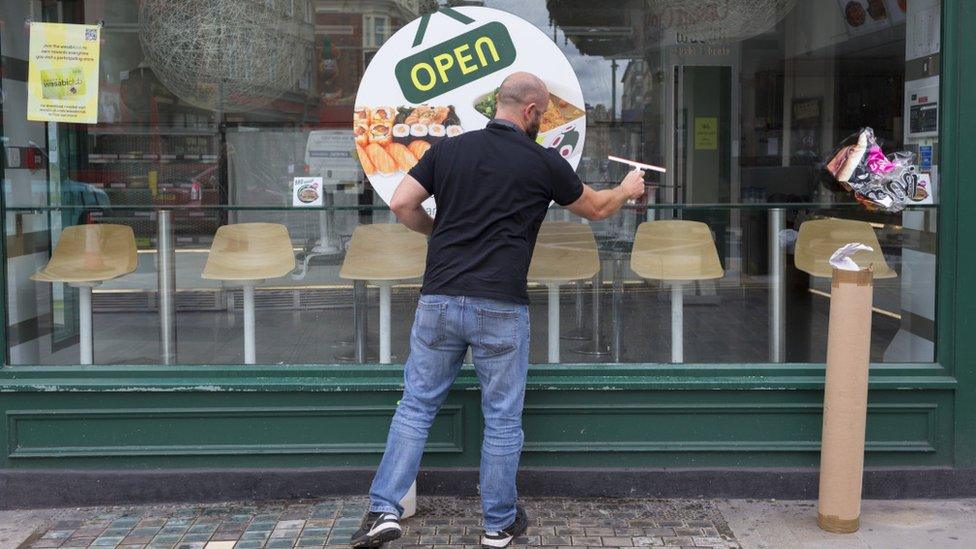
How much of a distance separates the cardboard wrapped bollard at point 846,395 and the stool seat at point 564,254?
1.40 metres

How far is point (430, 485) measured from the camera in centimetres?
468

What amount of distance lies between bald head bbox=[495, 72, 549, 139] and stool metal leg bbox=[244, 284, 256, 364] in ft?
6.70

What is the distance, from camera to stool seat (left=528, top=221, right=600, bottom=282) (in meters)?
5.13

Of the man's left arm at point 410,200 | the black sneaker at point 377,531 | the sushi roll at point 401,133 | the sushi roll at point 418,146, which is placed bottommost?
the black sneaker at point 377,531

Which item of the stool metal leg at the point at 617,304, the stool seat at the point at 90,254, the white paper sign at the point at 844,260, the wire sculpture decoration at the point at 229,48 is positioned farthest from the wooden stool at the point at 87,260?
the white paper sign at the point at 844,260

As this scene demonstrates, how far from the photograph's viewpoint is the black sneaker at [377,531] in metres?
3.79

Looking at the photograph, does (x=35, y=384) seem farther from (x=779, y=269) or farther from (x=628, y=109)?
(x=779, y=269)

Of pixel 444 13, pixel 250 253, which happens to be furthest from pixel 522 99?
pixel 250 253

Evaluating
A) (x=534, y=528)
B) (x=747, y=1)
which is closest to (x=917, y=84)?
(x=747, y=1)

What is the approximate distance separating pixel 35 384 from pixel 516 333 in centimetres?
239

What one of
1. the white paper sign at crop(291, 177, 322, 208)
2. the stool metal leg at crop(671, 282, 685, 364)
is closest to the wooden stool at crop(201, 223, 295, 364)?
the white paper sign at crop(291, 177, 322, 208)

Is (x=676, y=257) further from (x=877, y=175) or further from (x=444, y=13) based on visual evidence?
(x=444, y=13)

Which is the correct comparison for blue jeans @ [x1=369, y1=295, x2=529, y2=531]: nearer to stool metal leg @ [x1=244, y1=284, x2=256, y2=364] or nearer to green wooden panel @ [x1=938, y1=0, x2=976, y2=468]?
stool metal leg @ [x1=244, y1=284, x2=256, y2=364]

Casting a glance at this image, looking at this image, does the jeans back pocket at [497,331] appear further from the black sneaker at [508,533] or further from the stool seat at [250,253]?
the stool seat at [250,253]
